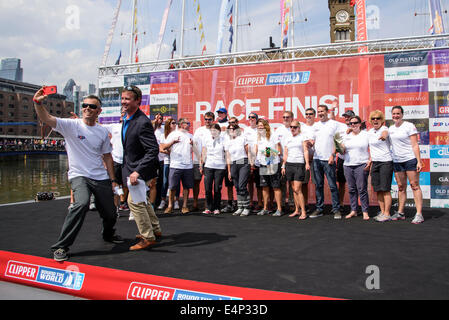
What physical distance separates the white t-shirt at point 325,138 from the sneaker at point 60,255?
13.7 feet

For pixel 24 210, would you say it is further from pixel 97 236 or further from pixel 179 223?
pixel 179 223

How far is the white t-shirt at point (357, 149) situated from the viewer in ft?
17.6

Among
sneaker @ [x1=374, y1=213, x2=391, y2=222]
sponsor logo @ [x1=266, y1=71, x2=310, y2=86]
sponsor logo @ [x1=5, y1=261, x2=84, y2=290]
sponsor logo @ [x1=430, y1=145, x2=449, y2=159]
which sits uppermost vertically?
sponsor logo @ [x1=266, y1=71, x2=310, y2=86]

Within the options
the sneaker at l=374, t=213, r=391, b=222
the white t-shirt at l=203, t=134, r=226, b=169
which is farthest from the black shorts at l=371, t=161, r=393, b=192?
the white t-shirt at l=203, t=134, r=226, b=169

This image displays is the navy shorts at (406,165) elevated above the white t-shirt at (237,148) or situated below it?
below

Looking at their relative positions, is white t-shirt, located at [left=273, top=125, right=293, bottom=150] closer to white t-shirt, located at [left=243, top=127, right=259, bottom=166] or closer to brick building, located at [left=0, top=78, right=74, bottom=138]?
white t-shirt, located at [left=243, top=127, right=259, bottom=166]

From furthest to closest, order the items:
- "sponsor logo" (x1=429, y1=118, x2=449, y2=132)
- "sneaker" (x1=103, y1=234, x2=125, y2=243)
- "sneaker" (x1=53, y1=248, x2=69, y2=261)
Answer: "sponsor logo" (x1=429, y1=118, x2=449, y2=132) < "sneaker" (x1=103, y1=234, x2=125, y2=243) < "sneaker" (x1=53, y1=248, x2=69, y2=261)

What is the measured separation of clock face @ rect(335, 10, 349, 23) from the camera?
50.4 meters

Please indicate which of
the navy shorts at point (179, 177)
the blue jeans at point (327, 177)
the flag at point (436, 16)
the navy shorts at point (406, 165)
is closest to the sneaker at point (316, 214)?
the blue jeans at point (327, 177)

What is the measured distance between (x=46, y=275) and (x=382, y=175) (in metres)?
4.80

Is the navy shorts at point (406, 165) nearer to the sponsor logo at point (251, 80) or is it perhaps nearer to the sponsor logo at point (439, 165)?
the sponsor logo at point (439, 165)

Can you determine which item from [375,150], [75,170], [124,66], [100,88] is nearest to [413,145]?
[375,150]

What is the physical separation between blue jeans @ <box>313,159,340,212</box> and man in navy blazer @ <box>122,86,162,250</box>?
3125 mm

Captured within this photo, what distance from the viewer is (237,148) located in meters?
5.91
